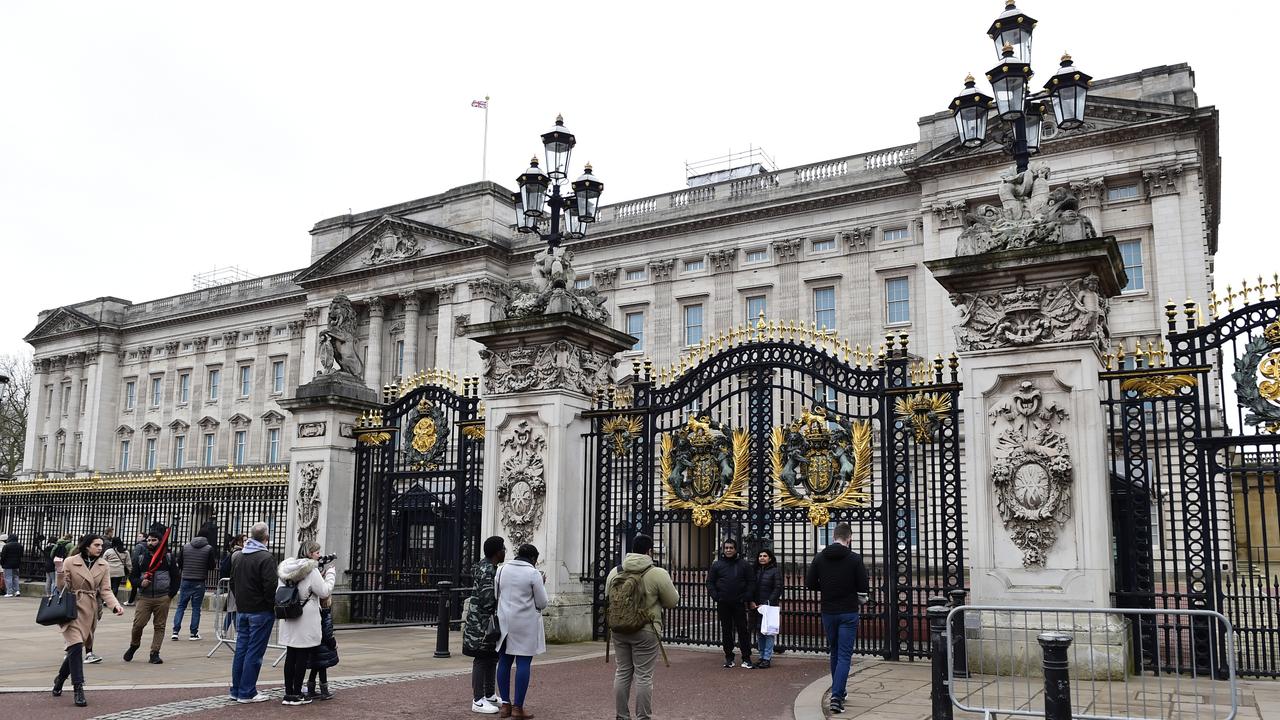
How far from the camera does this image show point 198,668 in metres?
12.4

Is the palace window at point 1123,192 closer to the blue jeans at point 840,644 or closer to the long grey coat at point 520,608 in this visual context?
the blue jeans at point 840,644

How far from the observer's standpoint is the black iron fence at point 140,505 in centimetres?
1995

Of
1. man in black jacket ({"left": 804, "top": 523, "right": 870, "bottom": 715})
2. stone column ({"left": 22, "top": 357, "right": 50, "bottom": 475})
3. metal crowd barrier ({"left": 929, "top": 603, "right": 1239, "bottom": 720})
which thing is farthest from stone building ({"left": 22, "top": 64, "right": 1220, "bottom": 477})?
man in black jacket ({"left": 804, "top": 523, "right": 870, "bottom": 715})

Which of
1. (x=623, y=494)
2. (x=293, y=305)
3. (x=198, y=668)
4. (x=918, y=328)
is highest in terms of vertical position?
(x=293, y=305)

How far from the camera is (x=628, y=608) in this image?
837 cm

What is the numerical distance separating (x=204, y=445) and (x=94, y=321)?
14.4m

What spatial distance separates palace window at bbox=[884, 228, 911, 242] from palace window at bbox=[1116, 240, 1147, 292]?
809 centimetres

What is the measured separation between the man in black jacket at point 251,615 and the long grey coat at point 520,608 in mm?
2396

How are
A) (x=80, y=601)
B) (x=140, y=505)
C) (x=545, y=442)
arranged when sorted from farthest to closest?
1. (x=140, y=505)
2. (x=545, y=442)
3. (x=80, y=601)

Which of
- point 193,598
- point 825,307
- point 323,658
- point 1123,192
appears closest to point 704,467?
point 323,658

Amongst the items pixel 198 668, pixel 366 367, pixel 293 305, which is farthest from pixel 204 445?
pixel 198 668

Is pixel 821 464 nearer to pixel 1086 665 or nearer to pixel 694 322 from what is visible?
pixel 1086 665

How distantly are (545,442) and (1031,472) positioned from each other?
20.7 ft

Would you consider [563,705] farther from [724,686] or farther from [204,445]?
[204,445]
